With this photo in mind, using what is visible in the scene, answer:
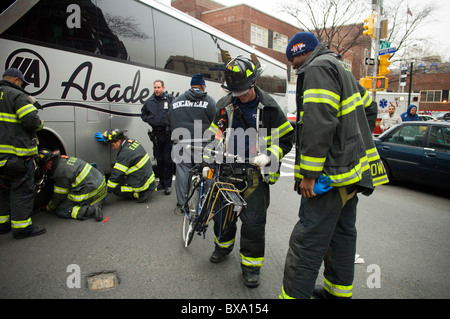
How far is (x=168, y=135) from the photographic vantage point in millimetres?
5441

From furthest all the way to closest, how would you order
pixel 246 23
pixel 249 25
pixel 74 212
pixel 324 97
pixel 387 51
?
1. pixel 249 25
2. pixel 246 23
3. pixel 387 51
4. pixel 74 212
5. pixel 324 97

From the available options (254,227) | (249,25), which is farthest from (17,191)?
(249,25)

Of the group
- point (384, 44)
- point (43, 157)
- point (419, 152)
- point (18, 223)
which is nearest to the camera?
point (18, 223)

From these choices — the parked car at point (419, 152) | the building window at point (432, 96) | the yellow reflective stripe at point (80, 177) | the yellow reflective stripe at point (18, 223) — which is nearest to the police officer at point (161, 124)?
the yellow reflective stripe at point (80, 177)

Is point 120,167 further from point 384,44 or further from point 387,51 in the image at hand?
point 384,44

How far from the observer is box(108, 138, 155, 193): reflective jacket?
469cm

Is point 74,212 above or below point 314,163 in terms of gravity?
below

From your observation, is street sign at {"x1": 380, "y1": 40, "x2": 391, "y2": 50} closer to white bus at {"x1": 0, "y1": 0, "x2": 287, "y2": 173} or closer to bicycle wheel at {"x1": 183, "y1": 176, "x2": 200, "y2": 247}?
white bus at {"x1": 0, "y1": 0, "x2": 287, "y2": 173}

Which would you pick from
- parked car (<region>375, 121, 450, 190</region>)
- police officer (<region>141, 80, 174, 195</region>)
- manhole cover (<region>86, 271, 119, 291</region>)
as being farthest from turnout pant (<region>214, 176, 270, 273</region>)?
parked car (<region>375, 121, 450, 190</region>)

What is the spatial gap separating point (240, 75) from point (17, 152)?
2727 millimetres

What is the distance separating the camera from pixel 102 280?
8.90ft

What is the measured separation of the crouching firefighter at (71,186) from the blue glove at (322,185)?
3.19m

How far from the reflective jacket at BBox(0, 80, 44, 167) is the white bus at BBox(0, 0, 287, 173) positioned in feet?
2.30
